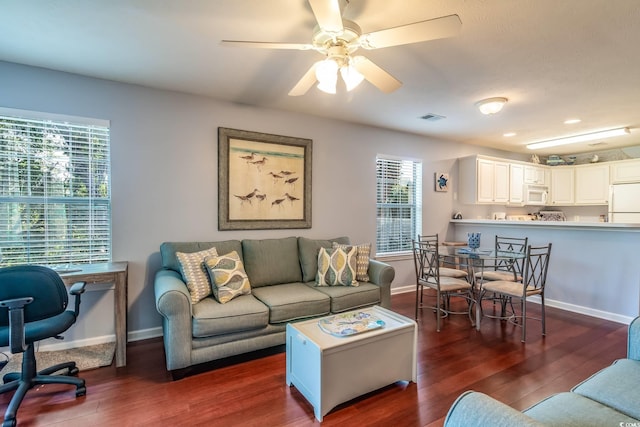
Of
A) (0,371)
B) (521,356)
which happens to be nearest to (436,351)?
(521,356)

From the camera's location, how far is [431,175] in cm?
516

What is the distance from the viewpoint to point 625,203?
5.40 metres

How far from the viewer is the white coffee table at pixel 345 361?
6.38 ft

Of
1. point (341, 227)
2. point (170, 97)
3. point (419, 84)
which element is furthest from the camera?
point (341, 227)

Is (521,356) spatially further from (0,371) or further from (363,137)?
(0,371)

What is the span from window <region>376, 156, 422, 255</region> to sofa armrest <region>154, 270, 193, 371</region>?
2974mm

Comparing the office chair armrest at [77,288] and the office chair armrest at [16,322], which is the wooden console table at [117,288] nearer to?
the office chair armrest at [77,288]

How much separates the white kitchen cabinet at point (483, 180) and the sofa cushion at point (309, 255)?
9.87 ft

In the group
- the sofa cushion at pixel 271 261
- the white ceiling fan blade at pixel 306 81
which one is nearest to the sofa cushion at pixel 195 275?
the sofa cushion at pixel 271 261

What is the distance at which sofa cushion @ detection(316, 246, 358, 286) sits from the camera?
3.29 metres

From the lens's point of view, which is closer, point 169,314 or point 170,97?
point 169,314

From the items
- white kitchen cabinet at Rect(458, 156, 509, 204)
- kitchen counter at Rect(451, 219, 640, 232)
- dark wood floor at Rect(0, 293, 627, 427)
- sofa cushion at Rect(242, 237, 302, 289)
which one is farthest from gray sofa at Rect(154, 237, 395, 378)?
white kitchen cabinet at Rect(458, 156, 509, 204)

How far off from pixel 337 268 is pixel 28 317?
2434mm

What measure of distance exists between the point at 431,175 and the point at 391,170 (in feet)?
2.67
